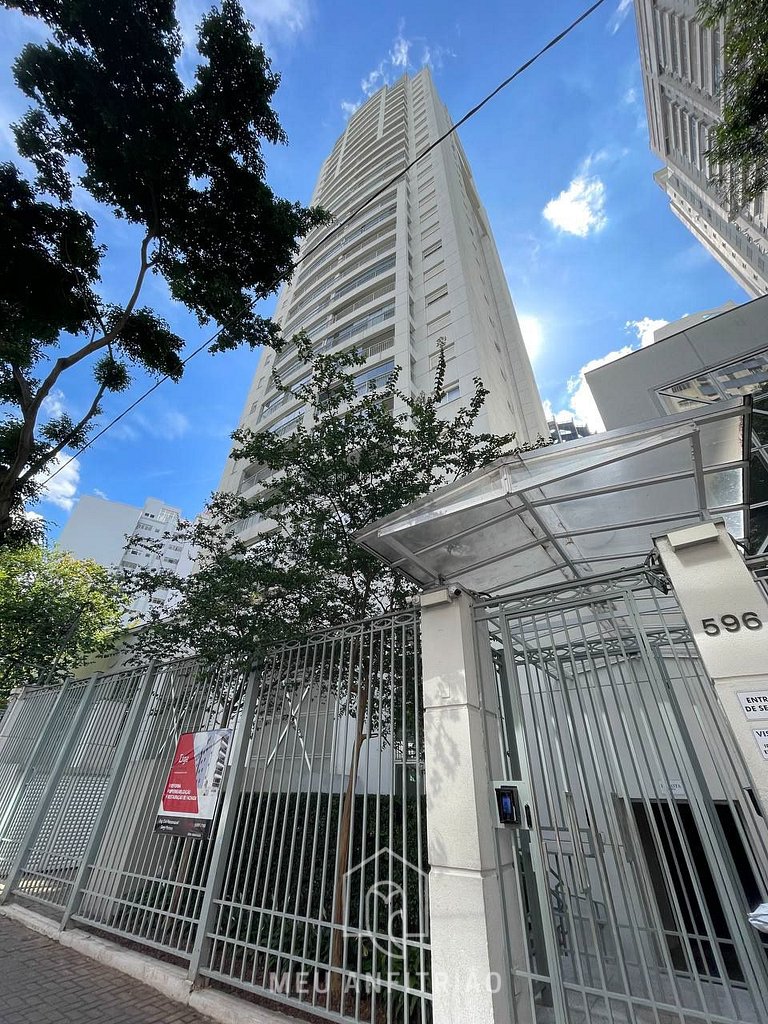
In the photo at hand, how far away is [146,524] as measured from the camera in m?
76.8

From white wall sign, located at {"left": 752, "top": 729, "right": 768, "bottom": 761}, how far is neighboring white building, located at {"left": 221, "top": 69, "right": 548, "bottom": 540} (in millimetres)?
12805

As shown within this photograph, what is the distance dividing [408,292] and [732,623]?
22.6 metres

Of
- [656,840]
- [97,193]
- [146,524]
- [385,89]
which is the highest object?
[385,89]

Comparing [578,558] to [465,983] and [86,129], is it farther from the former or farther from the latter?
[86,129]

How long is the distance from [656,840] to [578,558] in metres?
2.94

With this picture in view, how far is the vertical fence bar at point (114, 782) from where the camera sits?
4773 millimetres

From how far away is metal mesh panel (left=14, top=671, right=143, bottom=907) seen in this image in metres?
5.40

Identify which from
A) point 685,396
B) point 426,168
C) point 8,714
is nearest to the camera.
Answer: point 685,396

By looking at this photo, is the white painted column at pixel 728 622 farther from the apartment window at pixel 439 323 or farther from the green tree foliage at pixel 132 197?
the apartment window at pixel 439 323

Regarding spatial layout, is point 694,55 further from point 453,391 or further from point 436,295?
point 453,391

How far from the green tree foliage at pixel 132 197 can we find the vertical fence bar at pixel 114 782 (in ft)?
9.23

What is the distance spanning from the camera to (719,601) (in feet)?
8.16

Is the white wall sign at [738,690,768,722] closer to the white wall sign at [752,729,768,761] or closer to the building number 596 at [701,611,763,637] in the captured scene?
the white wall sign at [752,729,768,761]

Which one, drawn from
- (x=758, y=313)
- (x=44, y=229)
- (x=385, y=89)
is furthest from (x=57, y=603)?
(x=385, y=89)
